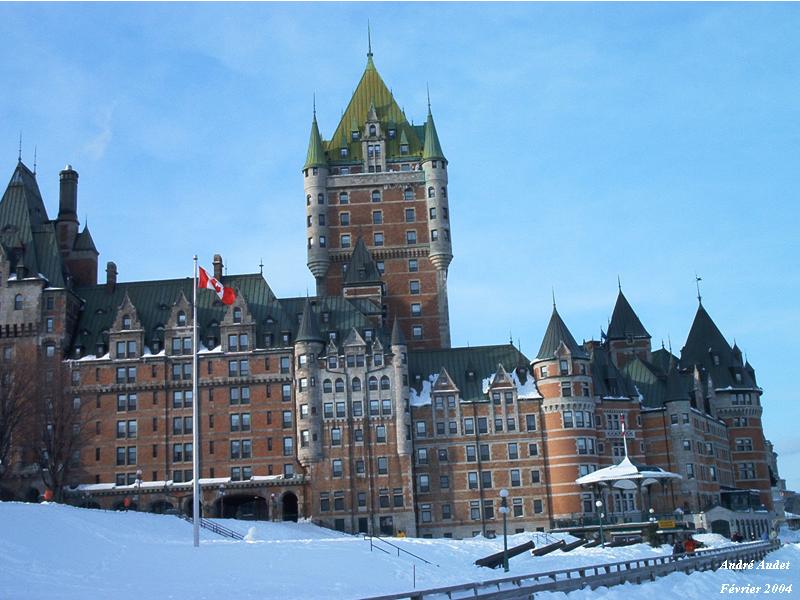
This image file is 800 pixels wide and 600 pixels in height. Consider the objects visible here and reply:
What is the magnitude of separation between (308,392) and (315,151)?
108 feet

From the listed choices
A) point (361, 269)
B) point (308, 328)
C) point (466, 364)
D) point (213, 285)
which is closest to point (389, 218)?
point (361, 269)

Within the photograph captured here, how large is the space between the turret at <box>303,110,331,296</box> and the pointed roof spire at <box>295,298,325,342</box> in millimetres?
17024

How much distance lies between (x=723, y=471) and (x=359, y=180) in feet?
162

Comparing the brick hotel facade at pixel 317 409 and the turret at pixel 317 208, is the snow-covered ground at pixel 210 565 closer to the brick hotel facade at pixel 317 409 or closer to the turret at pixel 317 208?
the brick hotel facade at pixel 317 409

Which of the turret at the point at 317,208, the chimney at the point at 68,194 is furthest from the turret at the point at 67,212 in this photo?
the turret at the point at 317,208

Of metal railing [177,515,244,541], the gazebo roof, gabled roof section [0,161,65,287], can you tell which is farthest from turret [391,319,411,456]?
gabled roof section [0,161,65,287]

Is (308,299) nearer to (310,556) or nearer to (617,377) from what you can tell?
(617,377)

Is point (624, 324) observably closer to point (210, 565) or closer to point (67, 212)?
point (67, 212)

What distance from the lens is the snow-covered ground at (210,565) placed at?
41.6m

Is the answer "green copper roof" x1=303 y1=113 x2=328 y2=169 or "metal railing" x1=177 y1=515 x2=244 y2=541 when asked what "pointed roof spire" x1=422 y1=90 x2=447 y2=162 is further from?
"metal railing" x1=177 y1=515 x2=244 y2=541

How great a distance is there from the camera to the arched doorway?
316ft

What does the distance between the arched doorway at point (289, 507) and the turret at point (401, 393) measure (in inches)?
425

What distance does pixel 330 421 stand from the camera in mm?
95062

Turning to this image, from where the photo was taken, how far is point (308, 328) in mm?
96438
